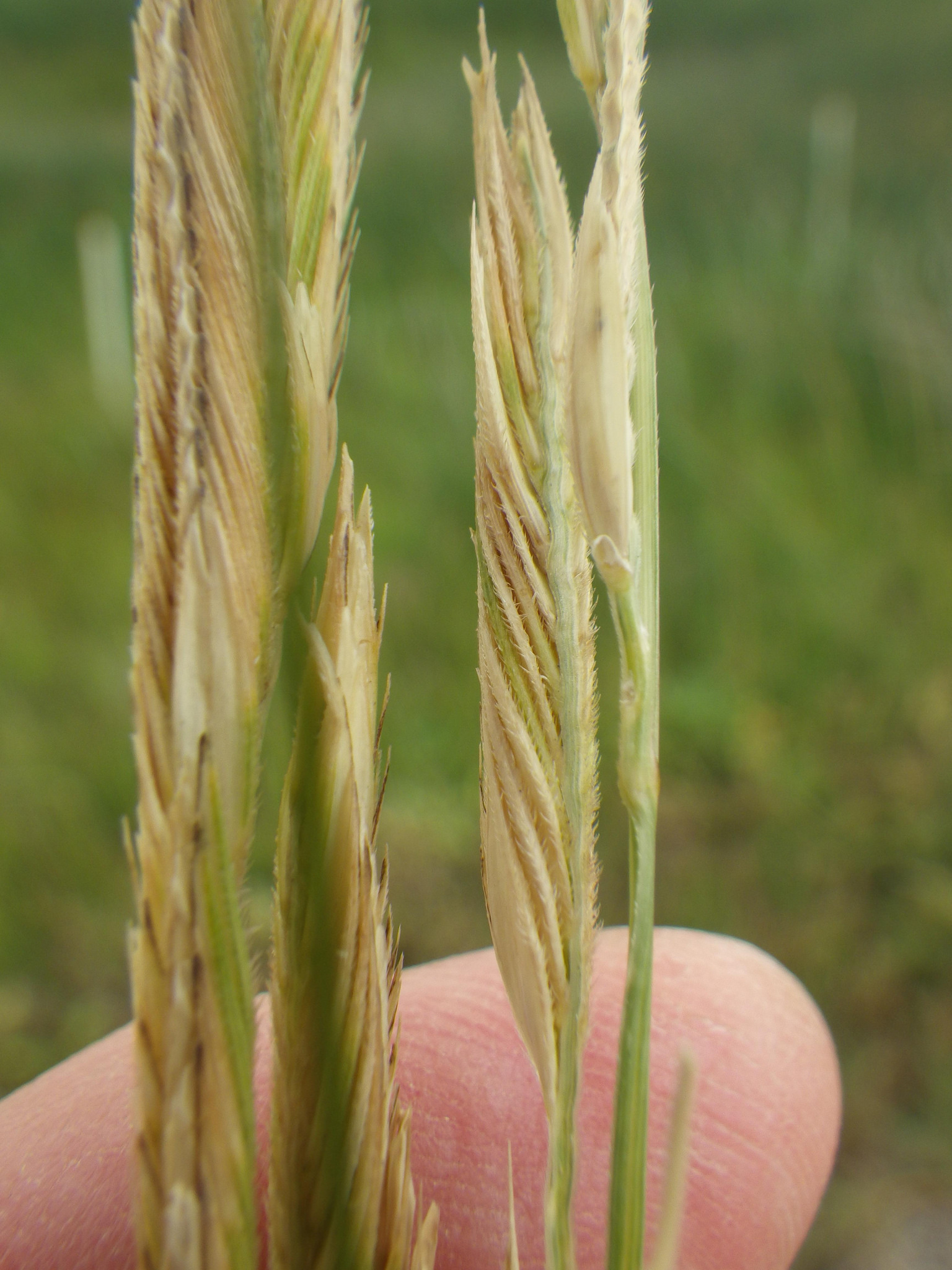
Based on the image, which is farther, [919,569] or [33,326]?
[33,326]

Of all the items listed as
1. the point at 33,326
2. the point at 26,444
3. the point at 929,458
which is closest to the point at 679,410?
Result: the point at 929,458

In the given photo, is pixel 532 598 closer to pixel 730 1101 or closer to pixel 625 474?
pixel 625 474

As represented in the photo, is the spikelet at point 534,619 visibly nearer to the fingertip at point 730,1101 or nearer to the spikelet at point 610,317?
the spikelet at point 610,317

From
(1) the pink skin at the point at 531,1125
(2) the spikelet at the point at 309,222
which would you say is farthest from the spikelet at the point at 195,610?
(1) the pink skin at the point at 531,1125

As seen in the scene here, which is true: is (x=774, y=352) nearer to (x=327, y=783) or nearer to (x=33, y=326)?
(x=33, y=326)

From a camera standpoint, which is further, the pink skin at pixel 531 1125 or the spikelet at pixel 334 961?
the pink skin at pixel 531 1125
